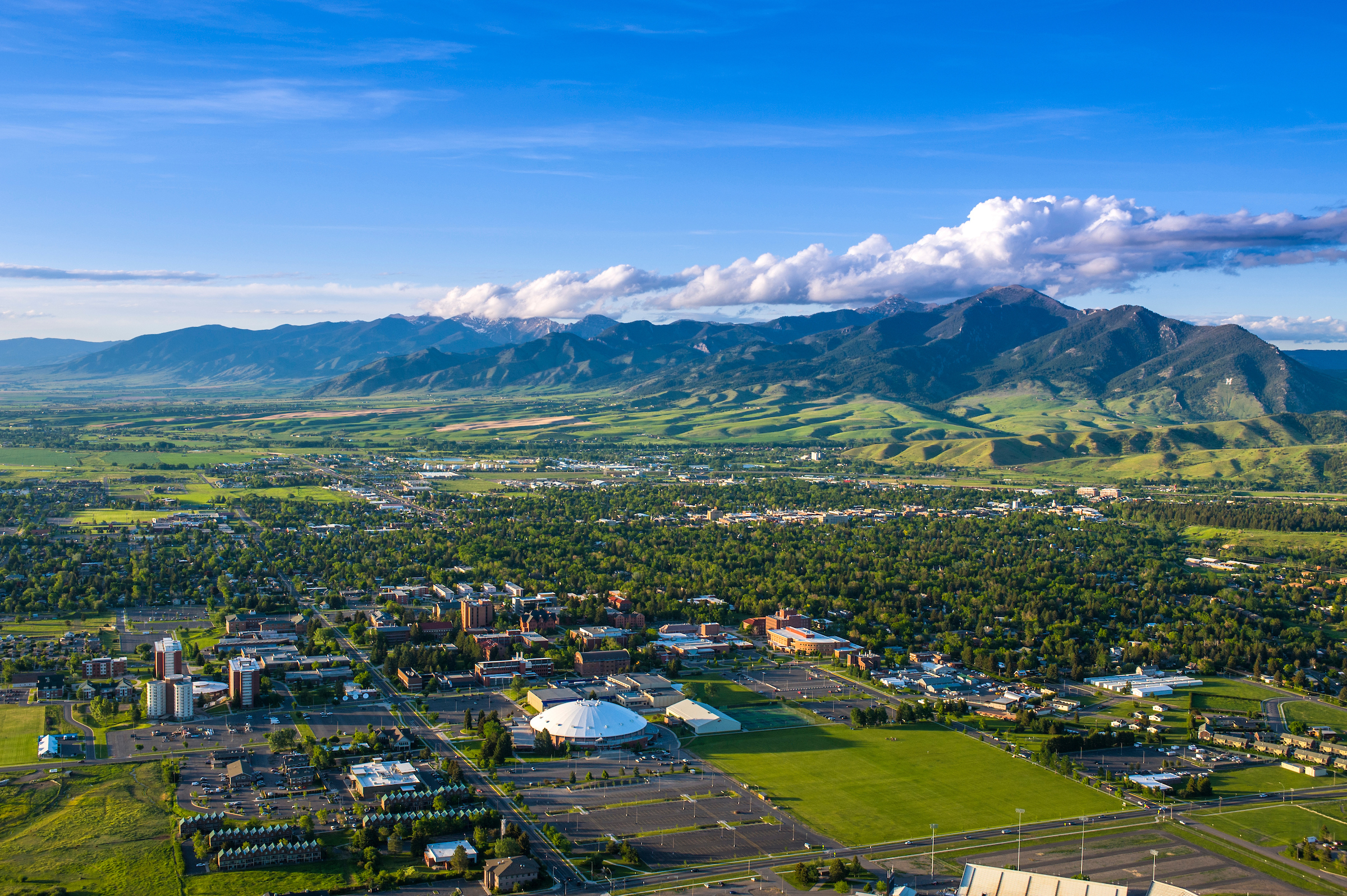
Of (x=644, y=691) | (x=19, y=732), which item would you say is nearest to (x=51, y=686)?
(x=19, y=732)

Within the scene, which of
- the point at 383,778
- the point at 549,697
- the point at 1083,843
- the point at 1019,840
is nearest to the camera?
the point at 1083,843

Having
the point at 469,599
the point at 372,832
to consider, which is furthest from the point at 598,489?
the point at 372,832

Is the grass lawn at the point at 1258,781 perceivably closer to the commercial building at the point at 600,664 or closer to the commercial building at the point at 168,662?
the commercial building at the point at 600,664

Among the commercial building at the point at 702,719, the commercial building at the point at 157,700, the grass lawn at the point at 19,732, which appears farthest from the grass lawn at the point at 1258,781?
the grass lawn at the point at 19,732

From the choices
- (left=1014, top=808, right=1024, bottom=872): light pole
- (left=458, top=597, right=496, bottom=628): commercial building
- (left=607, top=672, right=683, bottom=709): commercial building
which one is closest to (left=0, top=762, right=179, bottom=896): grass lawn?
(left=607, top=672, right=683, bottom=709): commercial building

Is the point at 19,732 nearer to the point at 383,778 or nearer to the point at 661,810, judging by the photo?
the point at 383,778

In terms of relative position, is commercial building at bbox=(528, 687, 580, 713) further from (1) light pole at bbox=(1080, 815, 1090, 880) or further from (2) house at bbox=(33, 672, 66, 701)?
(1) light pole at bbox=(1080, 815, 1090, 880)
